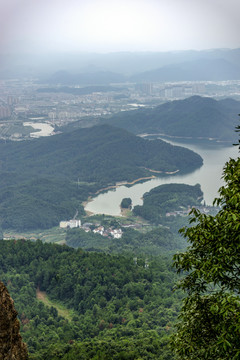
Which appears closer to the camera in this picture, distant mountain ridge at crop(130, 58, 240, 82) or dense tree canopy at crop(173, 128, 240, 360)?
dense tree canopy at crop(173, 128, 240, 360)

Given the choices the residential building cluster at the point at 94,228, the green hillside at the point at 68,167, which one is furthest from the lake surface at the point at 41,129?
the residential building cluster at the point at 94,228

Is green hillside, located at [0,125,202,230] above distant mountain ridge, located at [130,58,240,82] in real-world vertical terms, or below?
below

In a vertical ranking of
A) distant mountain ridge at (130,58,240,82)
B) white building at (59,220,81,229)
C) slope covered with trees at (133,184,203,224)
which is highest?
distant mountain ridge at (130,58,240,82)

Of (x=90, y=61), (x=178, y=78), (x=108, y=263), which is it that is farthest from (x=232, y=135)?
(x=90, y=61)

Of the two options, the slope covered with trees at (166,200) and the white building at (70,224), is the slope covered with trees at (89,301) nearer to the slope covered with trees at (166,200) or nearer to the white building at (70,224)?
the white building at (70,224)

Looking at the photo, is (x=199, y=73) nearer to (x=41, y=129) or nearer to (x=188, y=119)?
(x=188, y=119)

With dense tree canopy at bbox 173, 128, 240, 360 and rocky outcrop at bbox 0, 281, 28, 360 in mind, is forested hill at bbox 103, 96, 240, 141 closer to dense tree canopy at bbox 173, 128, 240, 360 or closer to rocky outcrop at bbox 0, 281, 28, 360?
dense tree canopy at bbox 173, 128, 240, 360

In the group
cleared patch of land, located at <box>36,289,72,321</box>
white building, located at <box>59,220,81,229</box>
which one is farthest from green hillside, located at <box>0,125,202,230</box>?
cleared patch of land, located at <box>36,289,72,321</box>
